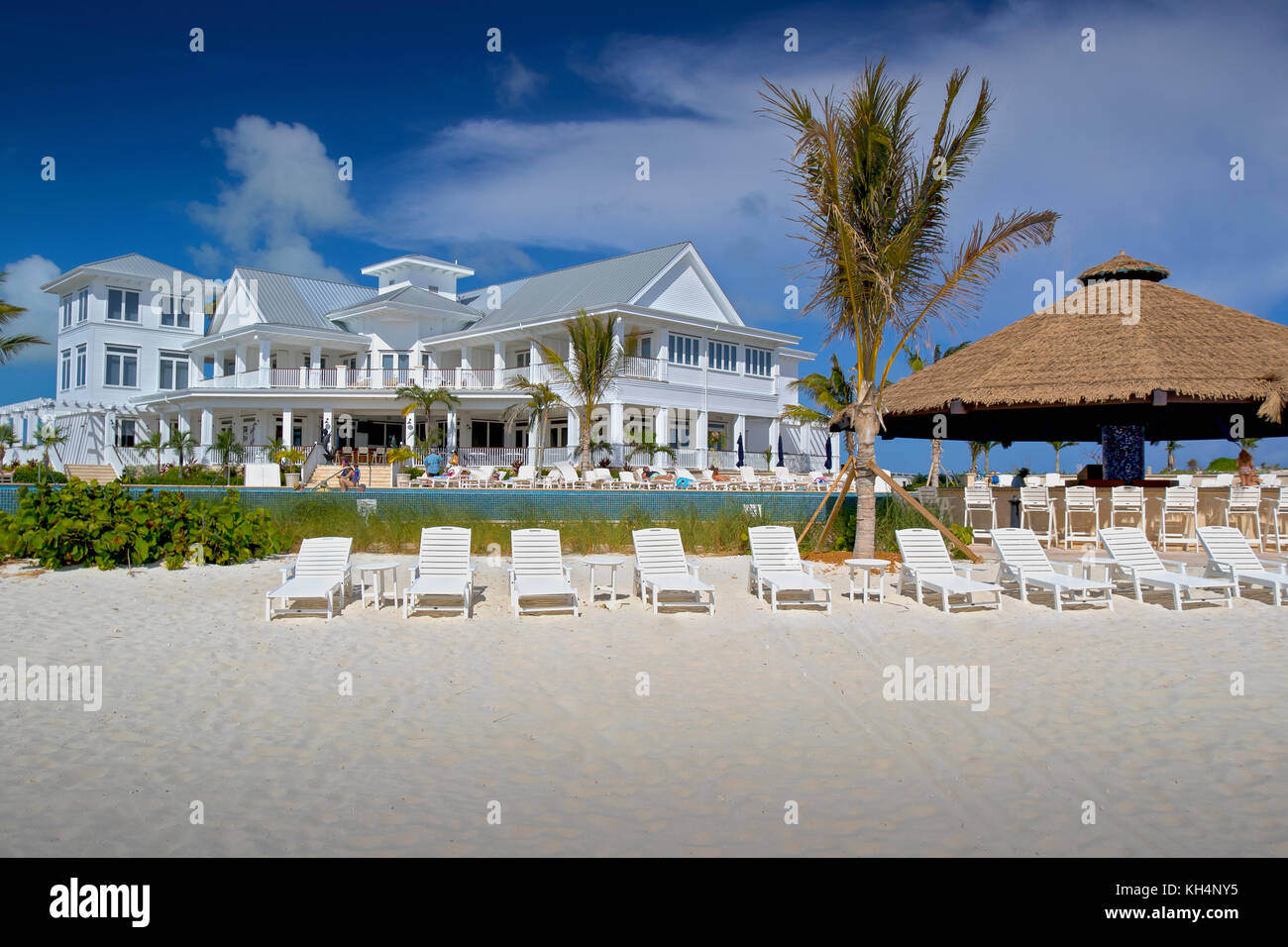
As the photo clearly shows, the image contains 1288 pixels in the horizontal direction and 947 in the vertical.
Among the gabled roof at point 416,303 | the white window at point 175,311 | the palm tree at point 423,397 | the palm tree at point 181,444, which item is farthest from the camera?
the white window at point 175,311

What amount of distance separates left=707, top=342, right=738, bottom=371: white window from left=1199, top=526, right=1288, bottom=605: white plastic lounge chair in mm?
21501

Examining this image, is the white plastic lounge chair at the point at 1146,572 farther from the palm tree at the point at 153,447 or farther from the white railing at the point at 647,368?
the palm tree at the point at 153,447

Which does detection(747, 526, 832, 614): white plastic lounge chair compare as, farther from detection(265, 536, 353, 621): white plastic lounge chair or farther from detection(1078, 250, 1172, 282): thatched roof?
detection(1078, 250, 1172, 282): thatched roof

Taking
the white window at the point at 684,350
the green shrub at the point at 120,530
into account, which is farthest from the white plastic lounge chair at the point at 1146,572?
the white window at the point at 684,350

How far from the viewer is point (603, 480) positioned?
21.8m

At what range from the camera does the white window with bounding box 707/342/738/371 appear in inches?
1214

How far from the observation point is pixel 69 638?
7160 mm

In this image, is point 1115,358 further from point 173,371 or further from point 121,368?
point 173,371

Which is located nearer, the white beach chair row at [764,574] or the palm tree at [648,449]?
the white beach chair row at [764,574]

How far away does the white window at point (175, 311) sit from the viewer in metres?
36.3

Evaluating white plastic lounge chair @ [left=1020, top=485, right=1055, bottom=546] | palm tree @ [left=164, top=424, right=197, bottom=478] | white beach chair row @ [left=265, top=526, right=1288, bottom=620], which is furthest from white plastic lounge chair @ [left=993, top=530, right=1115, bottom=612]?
palm tree @ [left=164, top=424, right=197, bottom=478]

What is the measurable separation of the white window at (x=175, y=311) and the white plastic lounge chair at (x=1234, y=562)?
1507 inches
